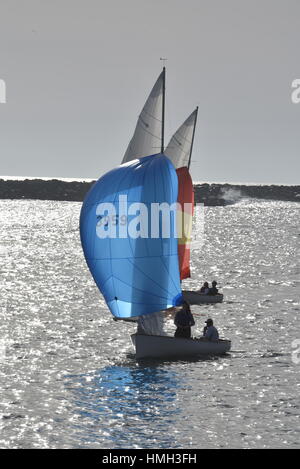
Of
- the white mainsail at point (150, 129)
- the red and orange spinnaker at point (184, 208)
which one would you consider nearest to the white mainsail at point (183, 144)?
the red and orange spinnaker at point (184, 208)

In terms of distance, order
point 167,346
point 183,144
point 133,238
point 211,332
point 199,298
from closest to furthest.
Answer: point 133,238, point 167,346, point 211,332, point 183,144, point 199,298

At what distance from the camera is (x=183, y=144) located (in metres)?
53.5

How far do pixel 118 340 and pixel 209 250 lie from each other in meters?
75.5

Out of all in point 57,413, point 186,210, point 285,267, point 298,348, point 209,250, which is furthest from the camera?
point 209,250

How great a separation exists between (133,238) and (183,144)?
725 inches

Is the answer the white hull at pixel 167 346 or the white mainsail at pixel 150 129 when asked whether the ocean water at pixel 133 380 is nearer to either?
the white hull at pixel 167 346

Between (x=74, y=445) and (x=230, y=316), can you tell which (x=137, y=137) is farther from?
(x=230, y=316)

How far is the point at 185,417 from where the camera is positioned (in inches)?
1194

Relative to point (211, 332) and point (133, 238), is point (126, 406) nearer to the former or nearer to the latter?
point (133, 238)

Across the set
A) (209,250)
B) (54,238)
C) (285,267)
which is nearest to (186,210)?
(285,267)

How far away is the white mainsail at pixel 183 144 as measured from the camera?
5266 centimetres

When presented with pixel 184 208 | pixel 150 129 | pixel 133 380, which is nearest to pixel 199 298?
pixel 184 208

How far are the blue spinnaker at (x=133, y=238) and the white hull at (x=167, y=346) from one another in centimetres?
116

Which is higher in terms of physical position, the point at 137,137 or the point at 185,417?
the point at 137,137
